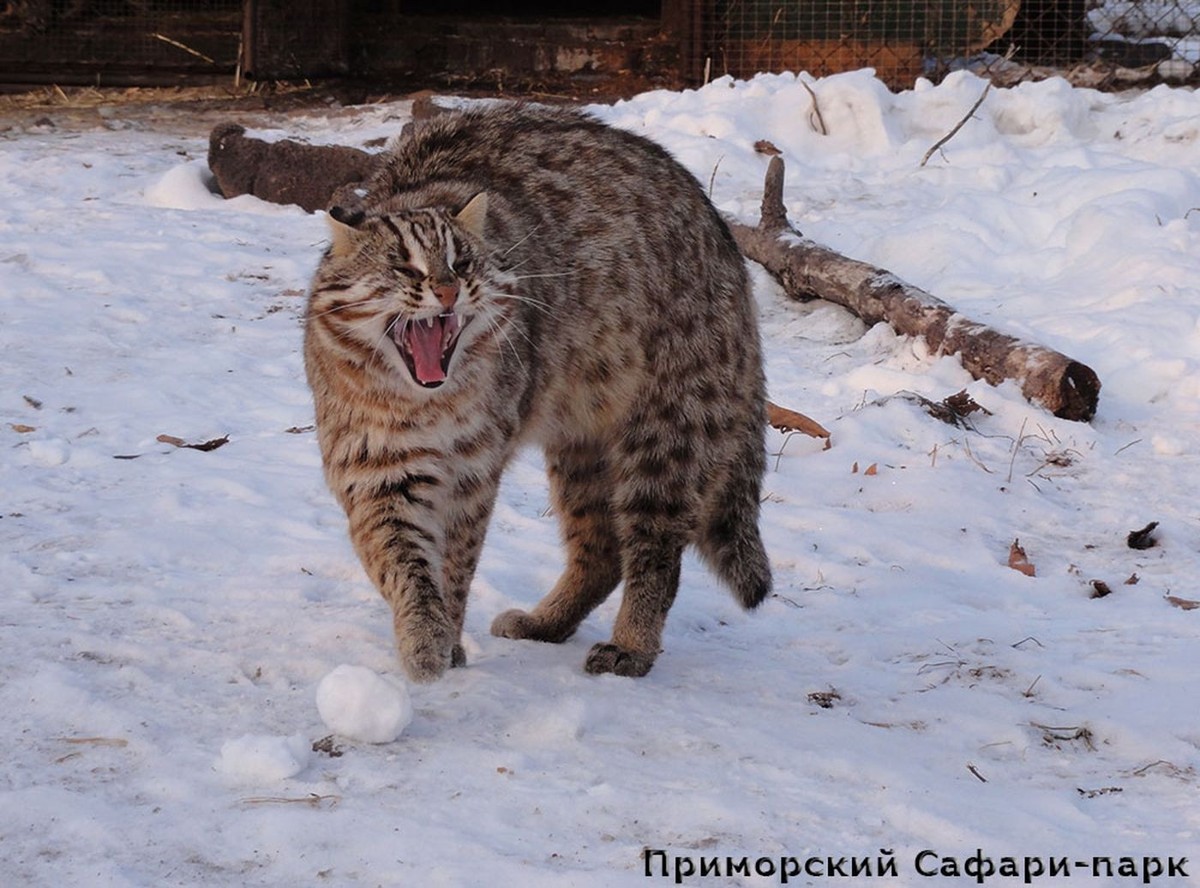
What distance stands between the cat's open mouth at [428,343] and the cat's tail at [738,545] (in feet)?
4.16

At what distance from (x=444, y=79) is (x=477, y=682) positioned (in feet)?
31.7

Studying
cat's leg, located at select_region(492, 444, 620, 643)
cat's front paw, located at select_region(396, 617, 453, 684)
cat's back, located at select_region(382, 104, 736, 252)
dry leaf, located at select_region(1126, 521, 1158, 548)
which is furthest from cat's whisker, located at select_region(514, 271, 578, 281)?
dry leaf, located at select_region(1126, 521, 1158, 548)

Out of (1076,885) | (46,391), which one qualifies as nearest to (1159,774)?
(1076,885)

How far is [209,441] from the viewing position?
6438 millimetres

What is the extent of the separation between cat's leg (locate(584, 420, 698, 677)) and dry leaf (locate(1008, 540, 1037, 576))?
1457mm

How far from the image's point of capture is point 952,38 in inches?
480

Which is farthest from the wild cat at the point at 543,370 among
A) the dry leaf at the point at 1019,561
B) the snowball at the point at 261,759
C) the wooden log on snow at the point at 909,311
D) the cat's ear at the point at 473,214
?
the wooden log on snow at the point at 909,311

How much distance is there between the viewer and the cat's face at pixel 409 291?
13.2ft

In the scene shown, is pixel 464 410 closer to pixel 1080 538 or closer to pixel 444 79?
pixel 1080 538

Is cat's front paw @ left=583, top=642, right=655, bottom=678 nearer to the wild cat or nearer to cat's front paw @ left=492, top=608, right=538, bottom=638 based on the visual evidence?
the wild cat

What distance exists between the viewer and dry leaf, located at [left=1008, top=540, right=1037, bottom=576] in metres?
5.65

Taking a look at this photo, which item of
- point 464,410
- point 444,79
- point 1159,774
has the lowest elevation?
point 1159,774

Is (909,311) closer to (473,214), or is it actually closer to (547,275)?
(547,275)

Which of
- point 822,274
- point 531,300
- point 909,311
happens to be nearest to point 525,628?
point 531,300
